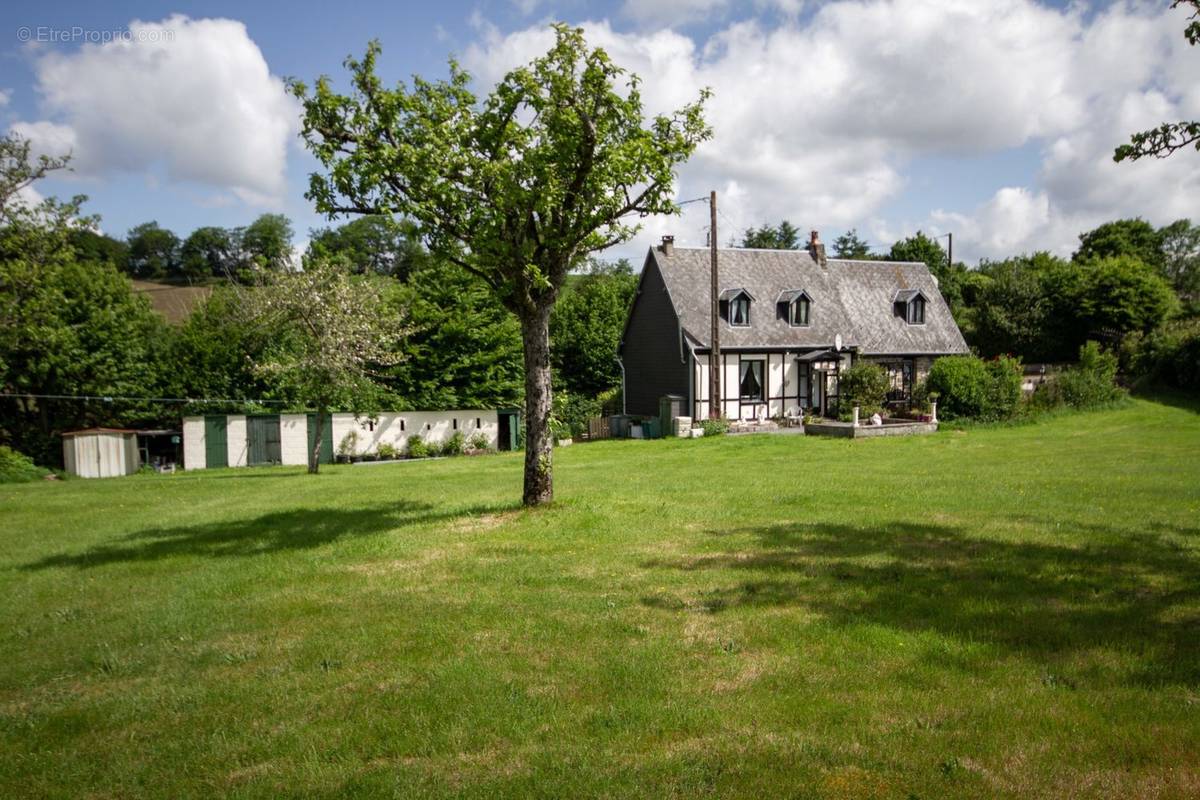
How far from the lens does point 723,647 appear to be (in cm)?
652

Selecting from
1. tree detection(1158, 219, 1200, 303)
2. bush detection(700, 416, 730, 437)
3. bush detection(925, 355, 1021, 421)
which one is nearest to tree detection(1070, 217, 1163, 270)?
tree detection(1158, 219, 1200, 303)

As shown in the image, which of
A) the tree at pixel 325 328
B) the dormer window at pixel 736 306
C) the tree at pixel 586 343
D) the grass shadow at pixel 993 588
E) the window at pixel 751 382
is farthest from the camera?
the tree at pixel 586 343

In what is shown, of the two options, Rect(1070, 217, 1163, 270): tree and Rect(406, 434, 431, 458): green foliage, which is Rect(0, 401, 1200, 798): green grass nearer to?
Rect(406, 434, 431, 458): green foliage

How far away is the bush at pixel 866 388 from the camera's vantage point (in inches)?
1218

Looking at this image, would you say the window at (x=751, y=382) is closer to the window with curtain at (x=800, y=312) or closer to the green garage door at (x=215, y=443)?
the window with curtain at (x=800, y=312)

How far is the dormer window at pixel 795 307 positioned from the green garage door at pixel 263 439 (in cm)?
2174

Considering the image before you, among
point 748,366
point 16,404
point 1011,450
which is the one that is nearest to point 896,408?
point 748,366

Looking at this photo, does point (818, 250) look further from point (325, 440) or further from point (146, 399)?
point (146, 399)

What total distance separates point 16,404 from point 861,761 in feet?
107

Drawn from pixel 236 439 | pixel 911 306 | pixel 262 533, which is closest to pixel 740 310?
pixel 911 306

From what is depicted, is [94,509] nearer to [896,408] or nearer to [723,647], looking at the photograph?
[723,647]

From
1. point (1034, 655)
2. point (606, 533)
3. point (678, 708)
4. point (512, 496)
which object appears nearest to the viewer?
point (678, 708)

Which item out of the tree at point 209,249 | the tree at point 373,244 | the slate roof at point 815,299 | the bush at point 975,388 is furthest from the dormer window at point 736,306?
the tree at point 209,249

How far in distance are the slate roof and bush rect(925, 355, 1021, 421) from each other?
500 cm
